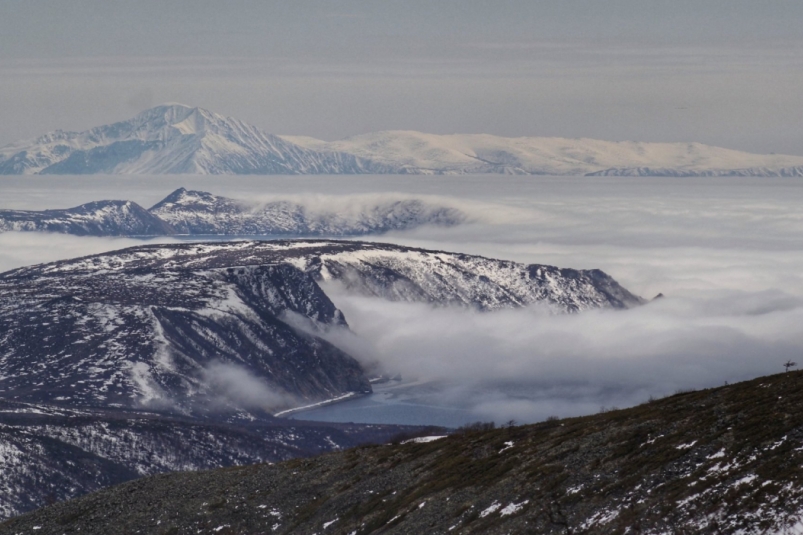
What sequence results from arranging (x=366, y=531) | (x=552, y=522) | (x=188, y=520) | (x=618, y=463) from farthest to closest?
(x=188, y=520) < (x=366, y=531) < (x=618, y=463) < (x=552, y=522)

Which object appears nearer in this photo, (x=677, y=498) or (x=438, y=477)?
(x=677, y=498)

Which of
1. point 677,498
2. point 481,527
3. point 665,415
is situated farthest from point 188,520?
point 677,498

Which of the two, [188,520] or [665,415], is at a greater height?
[665,415]

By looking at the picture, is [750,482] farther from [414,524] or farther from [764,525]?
[414,524]

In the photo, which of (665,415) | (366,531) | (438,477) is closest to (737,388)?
(665,415)

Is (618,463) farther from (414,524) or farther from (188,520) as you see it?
(188,520)

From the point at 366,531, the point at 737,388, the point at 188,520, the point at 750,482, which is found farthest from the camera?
the point at 188,520
